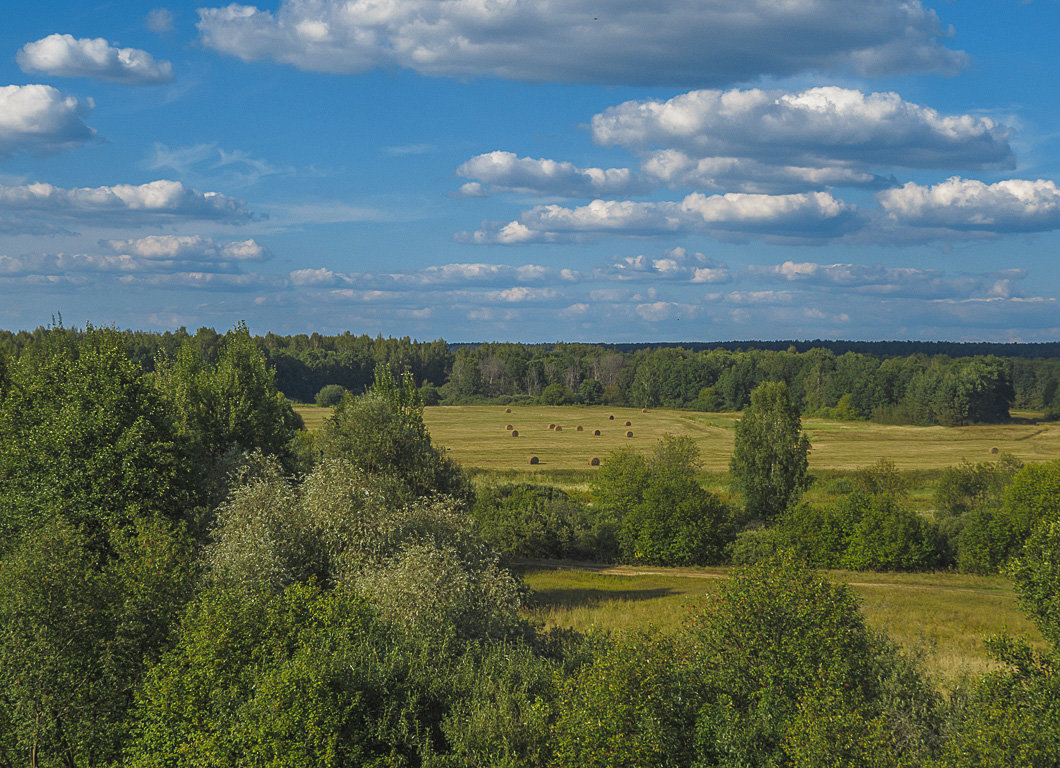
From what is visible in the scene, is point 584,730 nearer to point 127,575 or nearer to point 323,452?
point 127,575

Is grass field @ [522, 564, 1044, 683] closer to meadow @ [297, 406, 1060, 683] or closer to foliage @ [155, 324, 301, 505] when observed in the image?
meadow @ [297, 406, 1060, 683]

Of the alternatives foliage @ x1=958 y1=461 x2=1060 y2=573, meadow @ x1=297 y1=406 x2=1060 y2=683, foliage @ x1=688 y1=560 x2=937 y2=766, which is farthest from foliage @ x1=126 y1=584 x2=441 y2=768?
foliage @ x1=958 y1=461 x2=1060 y2=573

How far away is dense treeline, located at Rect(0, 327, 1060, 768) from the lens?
562 inches

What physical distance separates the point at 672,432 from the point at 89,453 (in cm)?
11244

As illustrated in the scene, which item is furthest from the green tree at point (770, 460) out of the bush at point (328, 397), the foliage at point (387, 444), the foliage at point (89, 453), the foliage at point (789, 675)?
the bush at point (328, 397)

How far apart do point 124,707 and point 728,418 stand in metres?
154

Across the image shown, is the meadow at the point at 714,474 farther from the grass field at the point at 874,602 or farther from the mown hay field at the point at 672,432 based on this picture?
the mown hay field at the point at 672,432

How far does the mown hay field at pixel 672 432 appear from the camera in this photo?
101 meters

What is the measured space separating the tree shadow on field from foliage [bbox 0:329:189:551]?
1798 centimetres

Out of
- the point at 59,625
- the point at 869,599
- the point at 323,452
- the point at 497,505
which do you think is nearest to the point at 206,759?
the point at 59,625

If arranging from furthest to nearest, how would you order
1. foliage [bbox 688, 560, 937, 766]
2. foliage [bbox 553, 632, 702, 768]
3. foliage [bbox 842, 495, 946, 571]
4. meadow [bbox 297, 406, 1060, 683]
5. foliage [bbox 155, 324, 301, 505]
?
foliage [bbox 842, 495, 946, 571], foliage [bbox 155, 324, 301, 505], meadow [bbox 297, 406, 1060, 683], foliage [bbox 688, 560, 937, 766], foliage [bbox 553, 632, 702, 768]

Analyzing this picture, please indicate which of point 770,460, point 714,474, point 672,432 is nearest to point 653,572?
Answer: point 770,460

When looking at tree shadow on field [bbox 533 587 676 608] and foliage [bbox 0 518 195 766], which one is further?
tree shadow on field [bbox 533 587 676 608]

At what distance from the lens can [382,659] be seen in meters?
16.8
